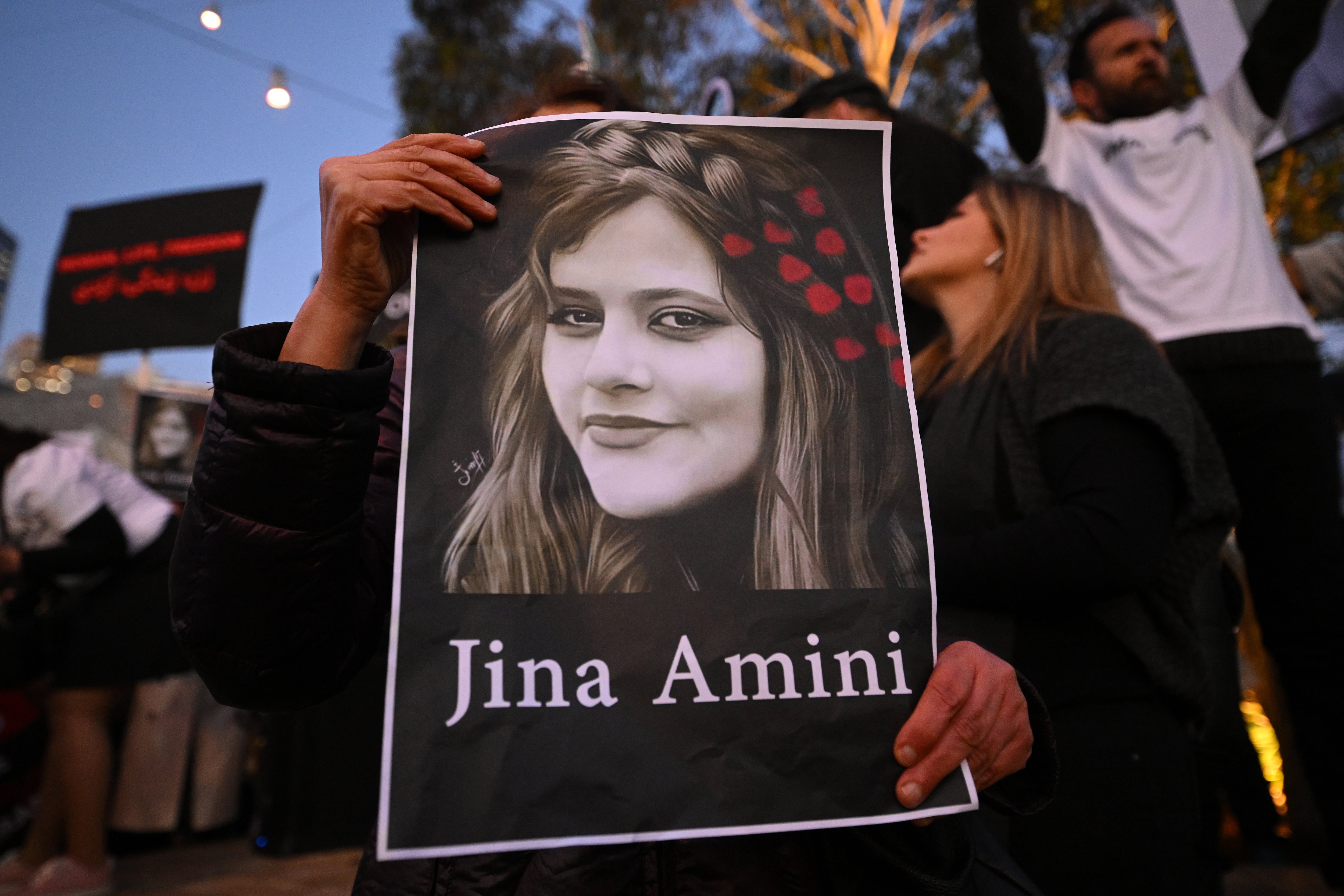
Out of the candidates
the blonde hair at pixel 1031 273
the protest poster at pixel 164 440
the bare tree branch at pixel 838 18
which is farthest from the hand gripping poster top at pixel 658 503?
the bare tree branch at pixel 838 18

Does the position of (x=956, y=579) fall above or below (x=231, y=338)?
below

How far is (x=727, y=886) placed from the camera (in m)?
0.71

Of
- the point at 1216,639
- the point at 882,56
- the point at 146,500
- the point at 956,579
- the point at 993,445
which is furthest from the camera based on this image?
the point at 882,56

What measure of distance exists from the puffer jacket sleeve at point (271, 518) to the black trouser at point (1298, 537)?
1.53 metres

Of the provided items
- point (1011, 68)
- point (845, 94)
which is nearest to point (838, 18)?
point (845, 94)

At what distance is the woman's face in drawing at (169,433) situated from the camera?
14.7ft

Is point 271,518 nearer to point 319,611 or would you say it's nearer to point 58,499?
point 319,611

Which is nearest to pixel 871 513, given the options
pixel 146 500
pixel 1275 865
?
pixel 1275 865

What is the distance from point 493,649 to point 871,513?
12.0 inches

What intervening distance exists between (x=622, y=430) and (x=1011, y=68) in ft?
5.25

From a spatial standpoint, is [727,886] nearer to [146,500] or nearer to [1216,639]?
[1216,639]

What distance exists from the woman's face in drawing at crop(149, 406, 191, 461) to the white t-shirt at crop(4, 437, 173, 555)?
4.67 feet

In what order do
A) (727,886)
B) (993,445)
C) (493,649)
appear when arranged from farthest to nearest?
(993,445) → (727,886) → (493,649)
